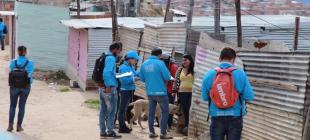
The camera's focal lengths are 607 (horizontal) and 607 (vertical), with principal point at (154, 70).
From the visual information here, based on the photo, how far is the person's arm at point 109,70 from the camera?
9.73m

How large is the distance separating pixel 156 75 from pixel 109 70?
2.51 ft

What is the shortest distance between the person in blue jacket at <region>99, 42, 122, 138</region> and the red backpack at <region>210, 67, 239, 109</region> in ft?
11.1

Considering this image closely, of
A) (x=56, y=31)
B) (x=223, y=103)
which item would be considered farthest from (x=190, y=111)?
(x=56, y=31)

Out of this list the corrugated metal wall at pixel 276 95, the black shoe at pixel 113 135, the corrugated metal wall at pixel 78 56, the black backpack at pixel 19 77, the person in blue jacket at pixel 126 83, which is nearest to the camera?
the corrugated metal wall at pixel 276 95

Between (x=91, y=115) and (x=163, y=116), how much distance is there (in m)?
3.70

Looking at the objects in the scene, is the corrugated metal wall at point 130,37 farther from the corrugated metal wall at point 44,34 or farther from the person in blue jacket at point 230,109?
the person in blue jacket at point 230,109

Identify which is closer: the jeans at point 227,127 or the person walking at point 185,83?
the jeans at point 227,127

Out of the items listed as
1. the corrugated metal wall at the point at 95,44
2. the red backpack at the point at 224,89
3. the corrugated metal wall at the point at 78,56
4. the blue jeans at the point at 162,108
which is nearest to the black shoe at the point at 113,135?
the blue jeans at the point at 162,108

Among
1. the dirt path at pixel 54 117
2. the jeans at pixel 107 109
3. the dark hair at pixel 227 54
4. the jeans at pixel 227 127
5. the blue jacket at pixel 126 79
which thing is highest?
the dark hair at pixel 227 54

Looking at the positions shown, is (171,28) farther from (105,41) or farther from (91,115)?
(105,41)

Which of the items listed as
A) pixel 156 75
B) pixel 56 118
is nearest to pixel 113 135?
pixel 156 75

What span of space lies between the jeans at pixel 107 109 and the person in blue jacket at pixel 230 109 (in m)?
3.46

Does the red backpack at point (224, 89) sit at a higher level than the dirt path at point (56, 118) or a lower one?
higher

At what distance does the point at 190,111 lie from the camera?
34.6 feet
